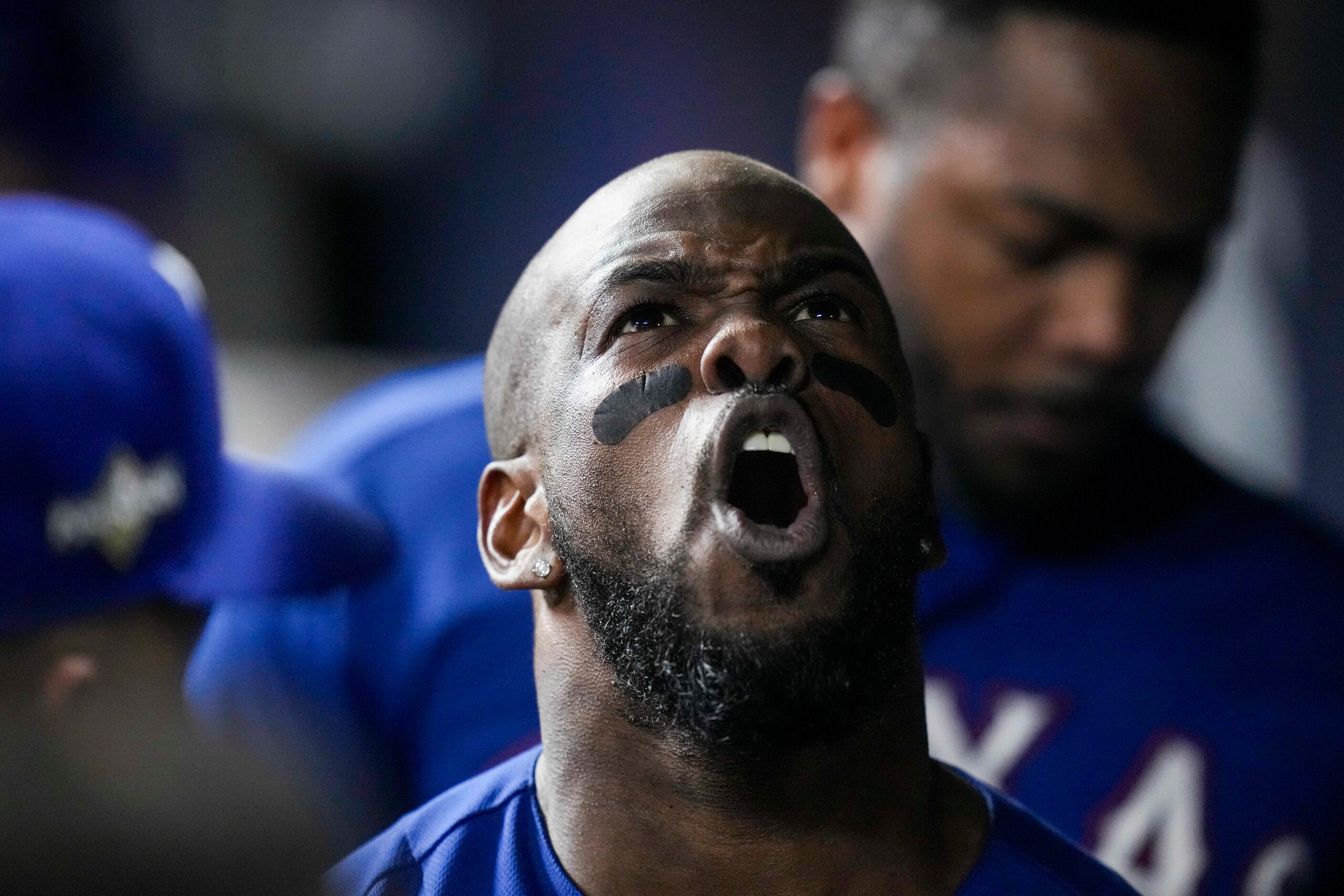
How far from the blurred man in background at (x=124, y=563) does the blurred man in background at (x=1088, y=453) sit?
3.00ft

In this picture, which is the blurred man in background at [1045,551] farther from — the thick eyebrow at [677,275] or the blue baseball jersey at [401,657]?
the thick eyebrow at [677,275]

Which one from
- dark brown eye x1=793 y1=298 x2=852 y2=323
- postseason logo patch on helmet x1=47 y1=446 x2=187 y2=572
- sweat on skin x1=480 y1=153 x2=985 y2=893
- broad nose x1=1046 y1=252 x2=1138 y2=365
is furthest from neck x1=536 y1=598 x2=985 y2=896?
broad nose x1=1046 y1=252 x2=1138 y2=365

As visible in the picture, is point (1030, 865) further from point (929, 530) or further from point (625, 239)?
point (625, 239)

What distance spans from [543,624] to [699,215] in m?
0.38

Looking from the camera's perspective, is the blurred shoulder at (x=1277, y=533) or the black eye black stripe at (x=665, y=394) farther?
the blurred shoulder at (x=1277, y=533)

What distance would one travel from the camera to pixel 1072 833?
6.72 feet

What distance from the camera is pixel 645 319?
122 cm

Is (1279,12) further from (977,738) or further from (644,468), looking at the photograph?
(644,468)

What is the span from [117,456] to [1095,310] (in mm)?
1312

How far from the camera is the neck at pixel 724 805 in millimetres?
1160

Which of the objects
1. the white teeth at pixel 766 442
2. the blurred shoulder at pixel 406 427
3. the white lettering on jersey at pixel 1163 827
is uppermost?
the white teeth at pixel 766 442

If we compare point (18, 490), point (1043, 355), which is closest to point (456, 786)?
point (18, 490)

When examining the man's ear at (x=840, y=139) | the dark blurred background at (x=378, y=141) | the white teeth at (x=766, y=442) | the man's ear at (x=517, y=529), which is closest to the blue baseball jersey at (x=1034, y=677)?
the man's ear at (x=840, y=139)

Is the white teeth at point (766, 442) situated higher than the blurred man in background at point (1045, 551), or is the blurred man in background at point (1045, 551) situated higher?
the white teeth at point (766, 442)
